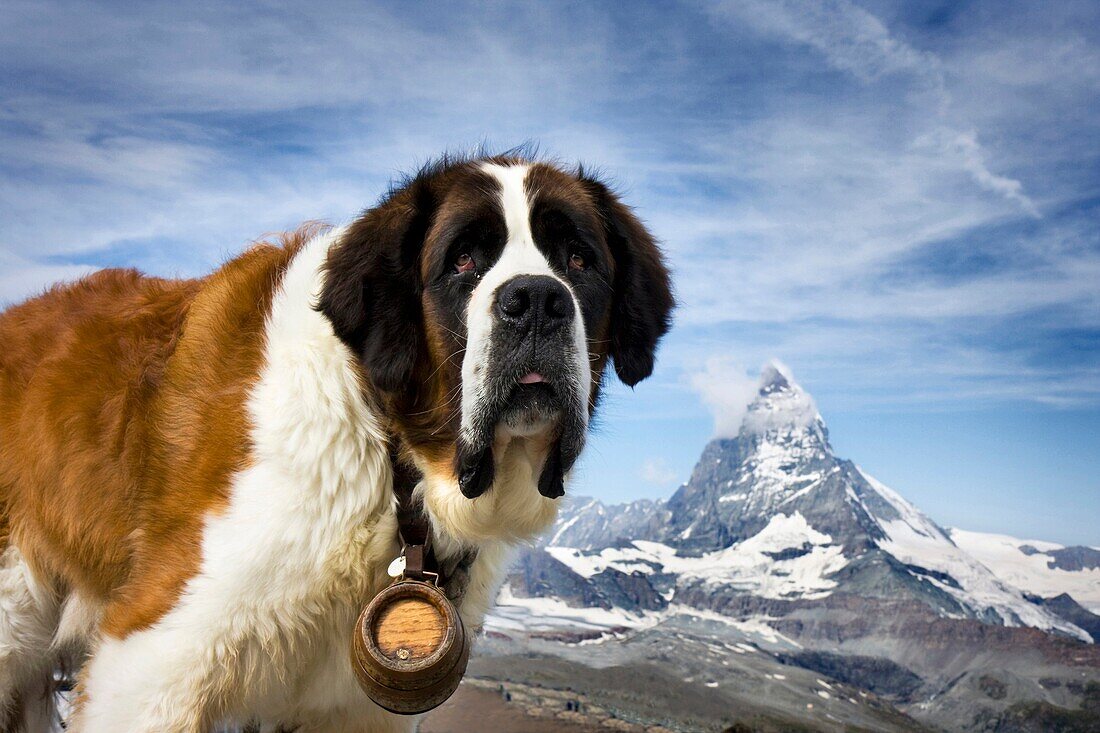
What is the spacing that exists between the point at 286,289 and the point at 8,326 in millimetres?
1630

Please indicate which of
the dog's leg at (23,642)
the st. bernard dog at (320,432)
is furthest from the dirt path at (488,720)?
the st. bernard dog at (320,432)

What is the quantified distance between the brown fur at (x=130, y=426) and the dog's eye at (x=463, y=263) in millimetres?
802

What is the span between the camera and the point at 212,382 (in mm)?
3193

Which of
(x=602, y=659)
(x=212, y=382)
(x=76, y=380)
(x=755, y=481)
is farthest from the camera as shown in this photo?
(x=755, y=481)

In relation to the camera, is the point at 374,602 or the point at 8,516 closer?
the point at 374,602

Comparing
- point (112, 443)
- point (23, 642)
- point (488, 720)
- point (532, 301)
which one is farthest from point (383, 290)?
point (488, 720)

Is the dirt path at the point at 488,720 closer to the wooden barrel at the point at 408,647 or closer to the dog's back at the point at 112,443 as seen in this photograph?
the dog's back at the point at 112,443

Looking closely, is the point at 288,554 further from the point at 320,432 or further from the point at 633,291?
the point at 633,291

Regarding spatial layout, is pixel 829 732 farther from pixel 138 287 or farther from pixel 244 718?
pixel 138 287

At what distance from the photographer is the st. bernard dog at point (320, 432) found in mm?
2896

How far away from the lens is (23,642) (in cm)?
368

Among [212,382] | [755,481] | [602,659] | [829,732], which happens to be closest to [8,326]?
[212,382]

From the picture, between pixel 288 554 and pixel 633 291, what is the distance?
62.7 inches

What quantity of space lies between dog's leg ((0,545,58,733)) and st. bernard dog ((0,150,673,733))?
153 mm
